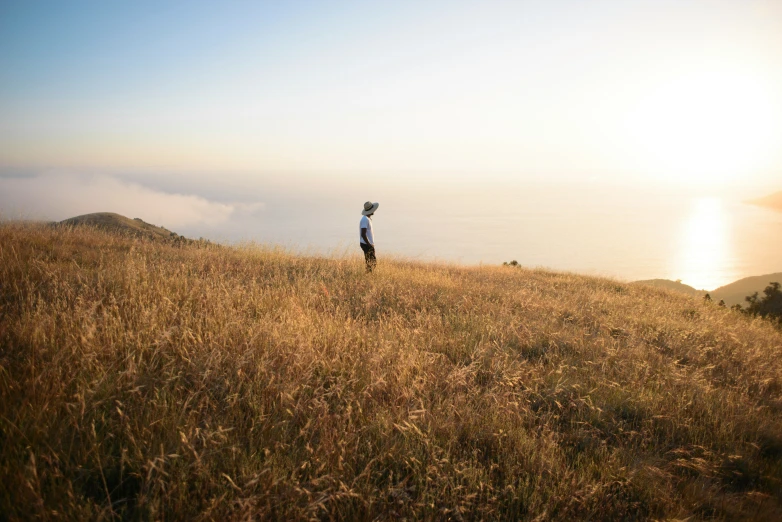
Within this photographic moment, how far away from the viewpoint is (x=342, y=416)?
2918 mm

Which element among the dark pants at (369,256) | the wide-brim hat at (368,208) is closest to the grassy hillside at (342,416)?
the dark pants at (369,256)

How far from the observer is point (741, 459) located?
3320 mm

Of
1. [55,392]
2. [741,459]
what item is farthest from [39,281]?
[741,459]

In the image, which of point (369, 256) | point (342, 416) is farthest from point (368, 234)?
point (342, 416)

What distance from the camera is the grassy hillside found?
7.09 ft

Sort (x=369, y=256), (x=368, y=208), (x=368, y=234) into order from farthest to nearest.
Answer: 1. (x=369, y=256)
2. (x=368, y=208)
3. (x=368, y=234)

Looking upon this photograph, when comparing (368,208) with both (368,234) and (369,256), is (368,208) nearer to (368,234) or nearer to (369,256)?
(368,234)

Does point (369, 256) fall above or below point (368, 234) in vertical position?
below

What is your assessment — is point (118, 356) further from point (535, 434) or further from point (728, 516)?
point (728, 516)

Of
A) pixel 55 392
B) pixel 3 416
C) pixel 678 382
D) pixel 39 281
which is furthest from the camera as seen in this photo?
pixel 39 281

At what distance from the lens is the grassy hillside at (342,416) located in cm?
216

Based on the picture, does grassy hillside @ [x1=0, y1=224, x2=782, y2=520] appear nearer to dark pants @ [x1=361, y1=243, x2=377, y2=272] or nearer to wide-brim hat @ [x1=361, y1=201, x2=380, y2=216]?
dark pants @ [x1=361, y1=243, x2=377, y2=272]

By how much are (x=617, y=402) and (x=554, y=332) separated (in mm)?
1866

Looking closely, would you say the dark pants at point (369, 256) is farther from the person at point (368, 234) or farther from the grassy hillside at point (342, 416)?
the grassy hillside at point (342, 416)
